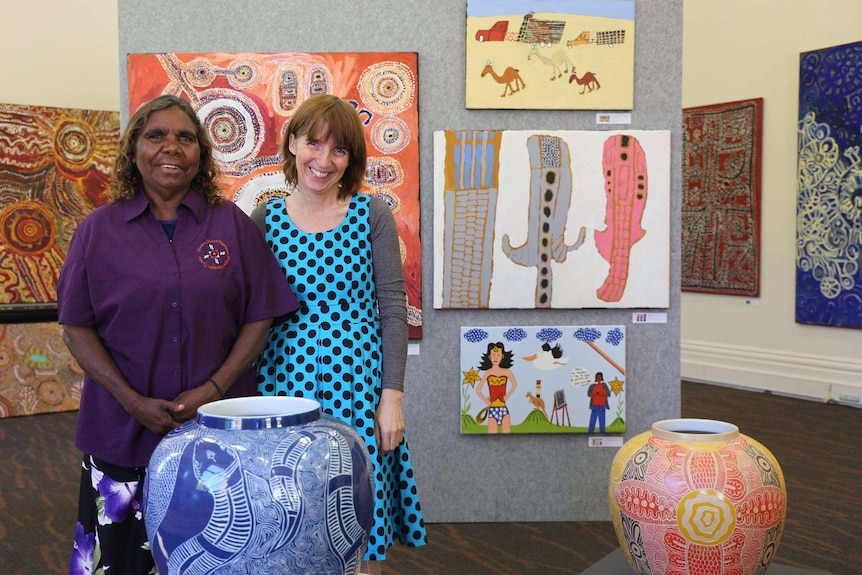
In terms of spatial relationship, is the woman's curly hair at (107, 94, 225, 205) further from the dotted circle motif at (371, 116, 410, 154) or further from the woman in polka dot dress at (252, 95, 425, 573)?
the dotted circle motif at (371, 116, 410, 154)

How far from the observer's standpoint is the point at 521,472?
364cm

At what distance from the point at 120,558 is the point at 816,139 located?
19.5ft

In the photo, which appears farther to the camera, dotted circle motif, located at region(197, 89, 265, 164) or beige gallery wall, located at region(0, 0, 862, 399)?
beige gallery wall, located at region(0, 0, 862, 399)

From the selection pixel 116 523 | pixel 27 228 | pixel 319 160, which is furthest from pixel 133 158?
pixel 27 228

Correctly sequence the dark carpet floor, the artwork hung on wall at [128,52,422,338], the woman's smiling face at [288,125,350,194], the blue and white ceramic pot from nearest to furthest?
the blue and white ceramic pot, the woman's smiling face at [288,125,350,194], the dark carpet floor, the artwork hung on wall at [128,52,422,338]

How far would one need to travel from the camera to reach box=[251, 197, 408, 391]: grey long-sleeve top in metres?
2.04

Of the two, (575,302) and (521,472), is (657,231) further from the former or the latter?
(521,472)

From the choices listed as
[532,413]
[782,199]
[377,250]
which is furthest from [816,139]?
[377,250]

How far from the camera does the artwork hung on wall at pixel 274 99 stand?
3.44 metres

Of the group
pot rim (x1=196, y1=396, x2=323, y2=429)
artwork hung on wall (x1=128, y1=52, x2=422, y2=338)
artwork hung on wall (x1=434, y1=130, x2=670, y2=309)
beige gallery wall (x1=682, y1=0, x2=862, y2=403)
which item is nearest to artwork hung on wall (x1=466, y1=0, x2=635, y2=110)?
artwork hung on wall (x1=434, y1=130, x2=670, y2=309)

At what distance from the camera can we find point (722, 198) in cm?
709

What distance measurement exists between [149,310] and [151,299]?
0.9 inches

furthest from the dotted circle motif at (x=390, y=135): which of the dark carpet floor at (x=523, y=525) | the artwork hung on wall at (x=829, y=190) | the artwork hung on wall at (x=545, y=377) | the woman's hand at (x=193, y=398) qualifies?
the artwork hung on wall at (x=829, y=190)

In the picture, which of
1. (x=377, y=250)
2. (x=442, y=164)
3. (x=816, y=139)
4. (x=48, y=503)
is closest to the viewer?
(x=377, y=250)
